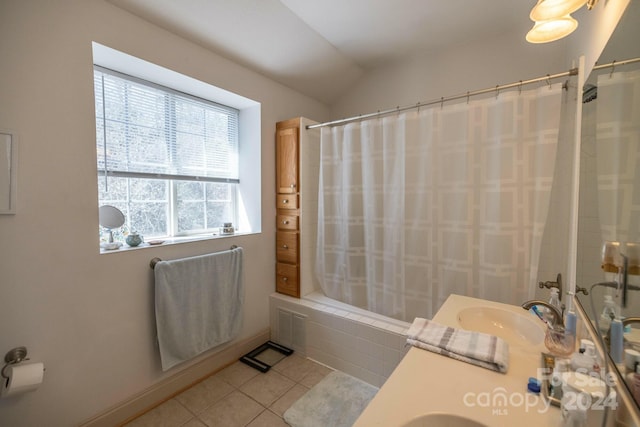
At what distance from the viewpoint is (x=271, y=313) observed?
2.45 meters

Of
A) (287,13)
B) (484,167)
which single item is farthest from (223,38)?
(484,167)

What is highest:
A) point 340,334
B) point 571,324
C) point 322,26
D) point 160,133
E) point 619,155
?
point 322,26

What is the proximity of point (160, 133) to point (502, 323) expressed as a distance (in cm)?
246

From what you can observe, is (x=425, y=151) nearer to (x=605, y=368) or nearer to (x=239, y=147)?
(x=605, y=368)

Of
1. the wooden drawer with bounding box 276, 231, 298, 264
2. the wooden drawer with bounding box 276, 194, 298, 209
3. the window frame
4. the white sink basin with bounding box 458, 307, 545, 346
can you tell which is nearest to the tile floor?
the wooden drawer with bounding box 276, 231, 298, 264

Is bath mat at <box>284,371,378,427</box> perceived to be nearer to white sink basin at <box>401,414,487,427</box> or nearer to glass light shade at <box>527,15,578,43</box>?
white sink basin at <box>401,414,487,427</box>

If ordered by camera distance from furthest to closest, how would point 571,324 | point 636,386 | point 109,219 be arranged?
point 109,219, point 571,324, point 636,386

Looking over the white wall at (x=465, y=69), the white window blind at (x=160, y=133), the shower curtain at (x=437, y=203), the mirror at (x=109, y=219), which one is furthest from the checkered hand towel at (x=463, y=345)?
the white window blind at (x=160, y=133)

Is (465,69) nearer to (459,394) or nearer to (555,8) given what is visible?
(555,8)

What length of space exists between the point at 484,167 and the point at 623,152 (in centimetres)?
96

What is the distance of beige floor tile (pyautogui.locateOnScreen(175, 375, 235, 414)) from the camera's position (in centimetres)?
172

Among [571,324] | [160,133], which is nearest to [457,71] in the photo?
[571,324]

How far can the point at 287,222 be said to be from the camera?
2.42 metres

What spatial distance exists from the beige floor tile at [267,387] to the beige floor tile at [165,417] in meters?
0.37
